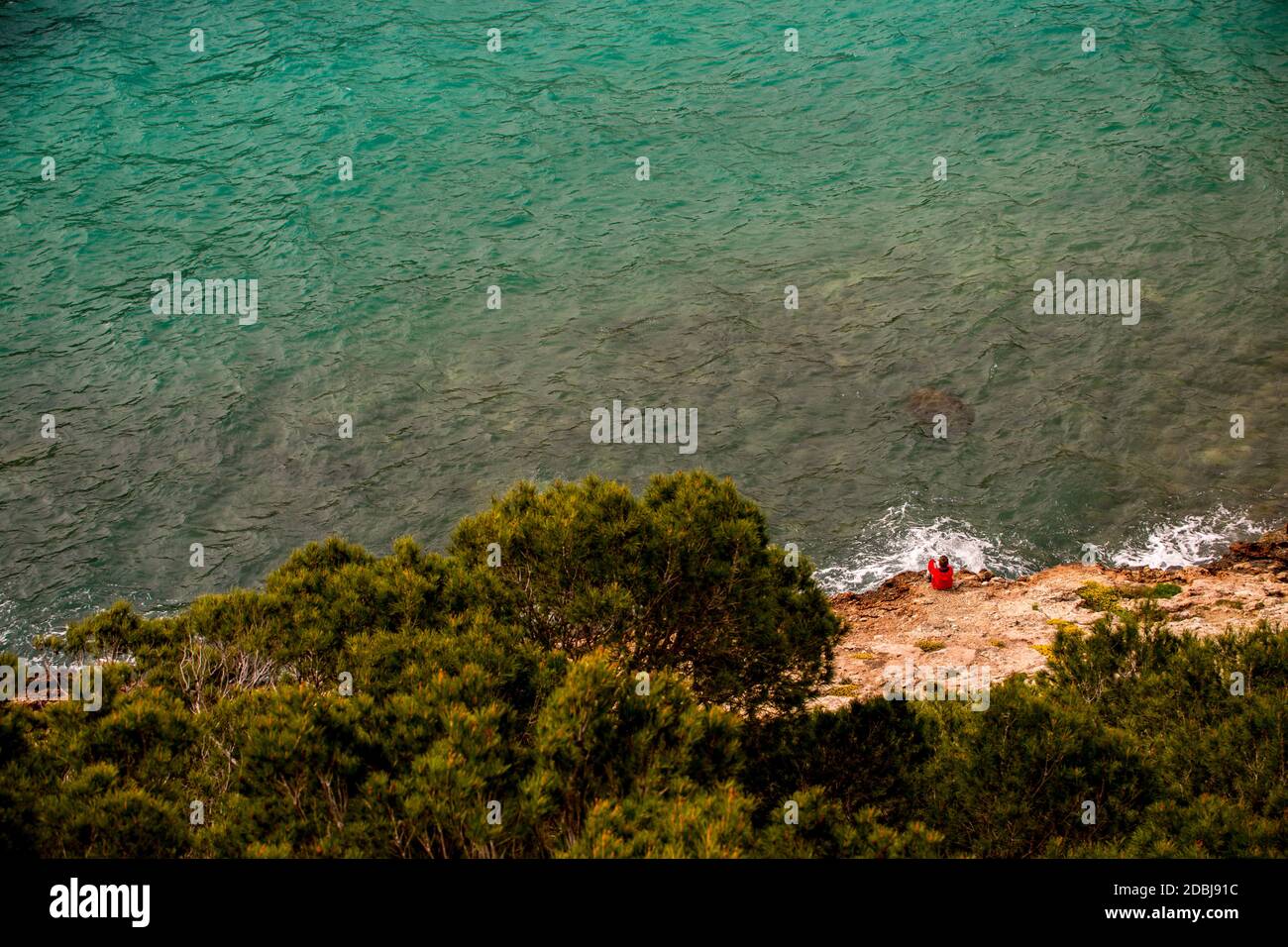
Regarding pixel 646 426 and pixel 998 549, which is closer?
pixel 998 549

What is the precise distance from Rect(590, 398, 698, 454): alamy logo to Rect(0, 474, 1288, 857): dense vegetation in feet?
43.3

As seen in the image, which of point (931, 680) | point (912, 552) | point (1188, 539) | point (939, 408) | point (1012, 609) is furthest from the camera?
point (939, 408)

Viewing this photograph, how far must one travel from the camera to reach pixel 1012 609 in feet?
68.9

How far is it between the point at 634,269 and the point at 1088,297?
13.1 m

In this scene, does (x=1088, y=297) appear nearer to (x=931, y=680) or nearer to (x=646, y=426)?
(x=646, y=426)

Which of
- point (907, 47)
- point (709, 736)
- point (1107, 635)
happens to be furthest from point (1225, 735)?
point (907, 47)

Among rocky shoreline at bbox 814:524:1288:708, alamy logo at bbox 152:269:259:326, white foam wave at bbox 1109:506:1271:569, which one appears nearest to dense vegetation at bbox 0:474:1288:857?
rocky shoreline at bbox 814:524:1288:708

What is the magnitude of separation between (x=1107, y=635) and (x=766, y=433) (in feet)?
47.3

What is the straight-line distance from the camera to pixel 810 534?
2498cm

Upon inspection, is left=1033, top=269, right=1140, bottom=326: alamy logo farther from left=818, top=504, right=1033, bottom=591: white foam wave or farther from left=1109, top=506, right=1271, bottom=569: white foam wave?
left=818, top=504, right=1033, bottom=591: white foam wave

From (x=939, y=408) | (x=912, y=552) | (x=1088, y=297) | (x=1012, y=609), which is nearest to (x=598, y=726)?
(x=1012, y=609)

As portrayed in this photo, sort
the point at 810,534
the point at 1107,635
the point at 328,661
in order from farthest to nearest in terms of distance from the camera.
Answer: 1. the point at 810,534
2. the point at 1107,635
3. the point at 328,661
